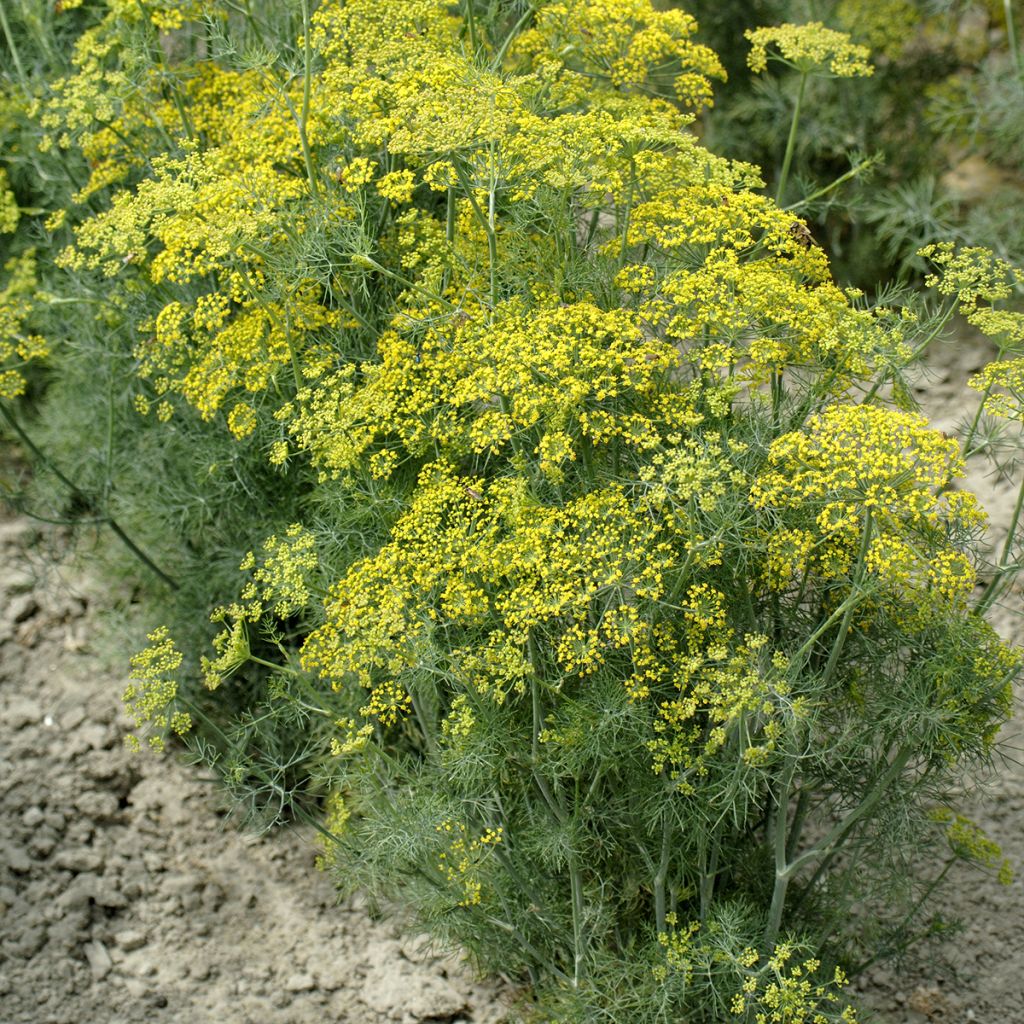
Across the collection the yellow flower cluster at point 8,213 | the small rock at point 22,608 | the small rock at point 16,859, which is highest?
the yellow flower cluster at point 8,213

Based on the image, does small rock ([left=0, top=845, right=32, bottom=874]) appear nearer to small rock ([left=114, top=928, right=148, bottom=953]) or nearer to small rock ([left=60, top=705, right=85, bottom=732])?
small rock ([left=114, top=928, right=148, bottom=953])

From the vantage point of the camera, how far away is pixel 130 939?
4516 millimetres

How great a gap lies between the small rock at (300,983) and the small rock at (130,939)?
555mm

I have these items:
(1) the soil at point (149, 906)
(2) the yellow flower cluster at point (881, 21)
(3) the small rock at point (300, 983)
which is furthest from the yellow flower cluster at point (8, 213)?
(2) the yellow flower cluster at point (881, 21)

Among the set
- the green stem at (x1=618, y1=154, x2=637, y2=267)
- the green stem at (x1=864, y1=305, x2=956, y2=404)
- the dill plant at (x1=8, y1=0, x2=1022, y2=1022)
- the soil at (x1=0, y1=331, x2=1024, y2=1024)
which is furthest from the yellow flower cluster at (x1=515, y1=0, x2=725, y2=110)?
the soil at (x1=0, y1=331, x2=1024, y2=1024)

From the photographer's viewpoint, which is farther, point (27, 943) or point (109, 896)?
point (109, 896)

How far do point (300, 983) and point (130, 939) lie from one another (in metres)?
0.64

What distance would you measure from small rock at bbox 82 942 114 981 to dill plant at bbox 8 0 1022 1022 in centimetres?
99

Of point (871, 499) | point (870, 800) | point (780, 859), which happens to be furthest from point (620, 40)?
point (780, 859)

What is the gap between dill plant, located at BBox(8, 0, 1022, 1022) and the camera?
3.17 metres

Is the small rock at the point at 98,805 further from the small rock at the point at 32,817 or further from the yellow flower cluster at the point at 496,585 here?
the yellow flower cluster at the point at 496,585

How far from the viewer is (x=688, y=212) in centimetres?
340

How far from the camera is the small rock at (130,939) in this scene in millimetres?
4496

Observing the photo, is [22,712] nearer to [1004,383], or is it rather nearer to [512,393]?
[512,393]
